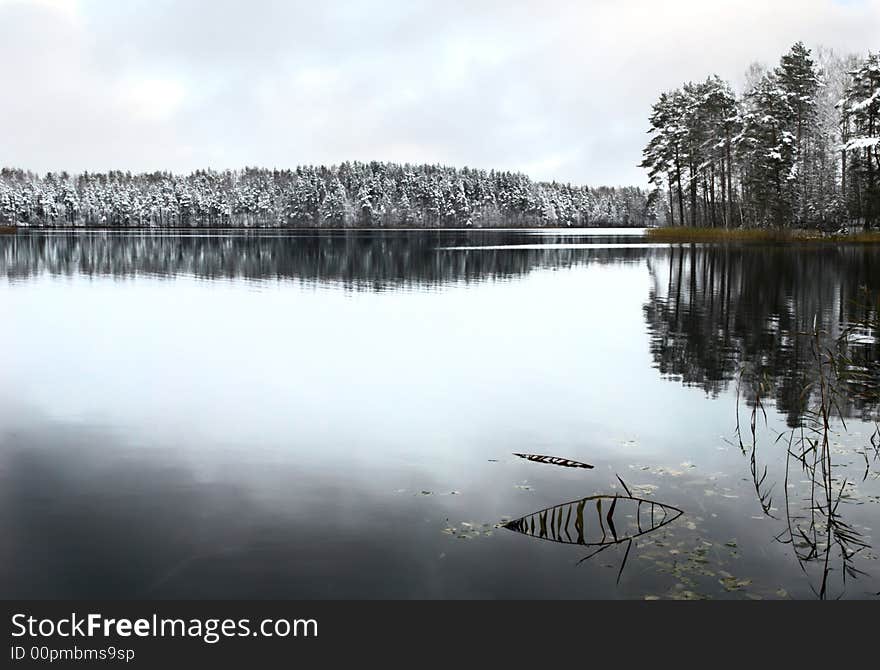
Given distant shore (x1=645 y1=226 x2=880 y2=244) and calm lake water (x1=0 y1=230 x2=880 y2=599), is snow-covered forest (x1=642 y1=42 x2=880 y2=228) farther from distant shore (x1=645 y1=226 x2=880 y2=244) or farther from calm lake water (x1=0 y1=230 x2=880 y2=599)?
calm lake water (x1=0 y1=230 x2=880 y2=599)

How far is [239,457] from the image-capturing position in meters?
11.7

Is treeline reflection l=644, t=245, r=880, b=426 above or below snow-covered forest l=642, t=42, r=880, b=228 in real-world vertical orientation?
below

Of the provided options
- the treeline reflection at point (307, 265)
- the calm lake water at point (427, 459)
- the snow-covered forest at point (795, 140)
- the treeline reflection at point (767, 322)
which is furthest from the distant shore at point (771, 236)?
the calm lake water at point (427, 459)

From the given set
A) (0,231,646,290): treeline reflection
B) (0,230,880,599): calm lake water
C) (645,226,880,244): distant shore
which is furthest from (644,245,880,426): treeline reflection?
(645,226,880,244): distant shore

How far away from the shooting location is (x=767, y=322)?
25328 mm

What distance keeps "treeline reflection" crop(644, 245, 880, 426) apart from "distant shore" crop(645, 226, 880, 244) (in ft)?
60.2

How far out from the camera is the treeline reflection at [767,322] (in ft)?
53.0

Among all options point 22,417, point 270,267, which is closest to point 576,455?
point 22,417

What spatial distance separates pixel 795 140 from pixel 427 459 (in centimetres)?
7110

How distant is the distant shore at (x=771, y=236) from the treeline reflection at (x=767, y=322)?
60.2 feet

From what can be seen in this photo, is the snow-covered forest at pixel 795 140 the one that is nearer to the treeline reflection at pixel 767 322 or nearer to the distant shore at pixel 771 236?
the distant shore at pixel 771 236

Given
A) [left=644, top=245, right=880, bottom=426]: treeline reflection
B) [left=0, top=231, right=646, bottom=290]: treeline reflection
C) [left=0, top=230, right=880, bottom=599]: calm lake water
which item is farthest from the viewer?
[left=0, top=231, right=646, bottom=290]: treeline reflection

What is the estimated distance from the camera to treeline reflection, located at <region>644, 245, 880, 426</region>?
16.1 meters

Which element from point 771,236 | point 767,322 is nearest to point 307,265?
point 767,322
